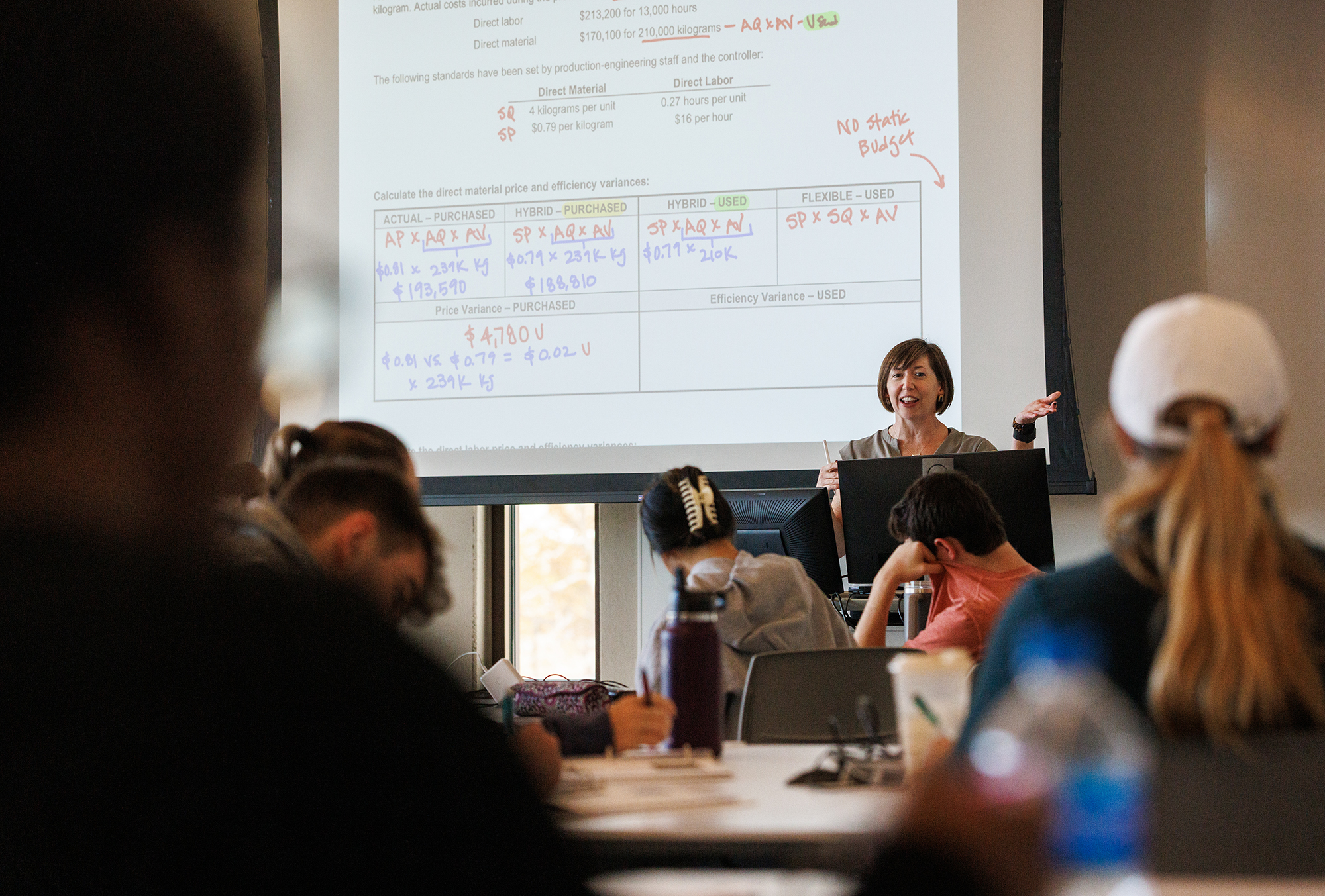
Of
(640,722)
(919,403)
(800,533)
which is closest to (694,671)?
(640,722)

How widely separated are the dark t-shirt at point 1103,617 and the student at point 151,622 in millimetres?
574

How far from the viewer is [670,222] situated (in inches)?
148

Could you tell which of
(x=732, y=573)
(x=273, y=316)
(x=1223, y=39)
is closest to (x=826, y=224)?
(x=1223, y=39)

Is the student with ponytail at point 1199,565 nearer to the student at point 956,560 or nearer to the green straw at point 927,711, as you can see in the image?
the green straw at point 927,711

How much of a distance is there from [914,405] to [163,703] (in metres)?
3.09

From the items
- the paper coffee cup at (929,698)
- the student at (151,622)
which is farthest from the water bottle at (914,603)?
the student at (151,622)

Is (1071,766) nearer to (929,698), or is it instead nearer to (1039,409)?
(929,698)

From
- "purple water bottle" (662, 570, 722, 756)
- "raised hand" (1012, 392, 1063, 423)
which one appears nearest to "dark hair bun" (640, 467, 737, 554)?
"purple water bottle" (662, 570, 722, 756)

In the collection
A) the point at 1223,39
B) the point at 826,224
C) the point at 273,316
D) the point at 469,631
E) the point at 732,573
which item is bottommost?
the point at 469,631

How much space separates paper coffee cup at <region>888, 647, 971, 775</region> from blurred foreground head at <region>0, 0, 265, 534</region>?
35.0 inches

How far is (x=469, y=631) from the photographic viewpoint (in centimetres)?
438

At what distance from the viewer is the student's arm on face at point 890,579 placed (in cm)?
220

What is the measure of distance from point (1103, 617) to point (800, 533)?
2.04 meters

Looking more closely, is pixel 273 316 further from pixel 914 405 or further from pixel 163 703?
pixel 914 405
